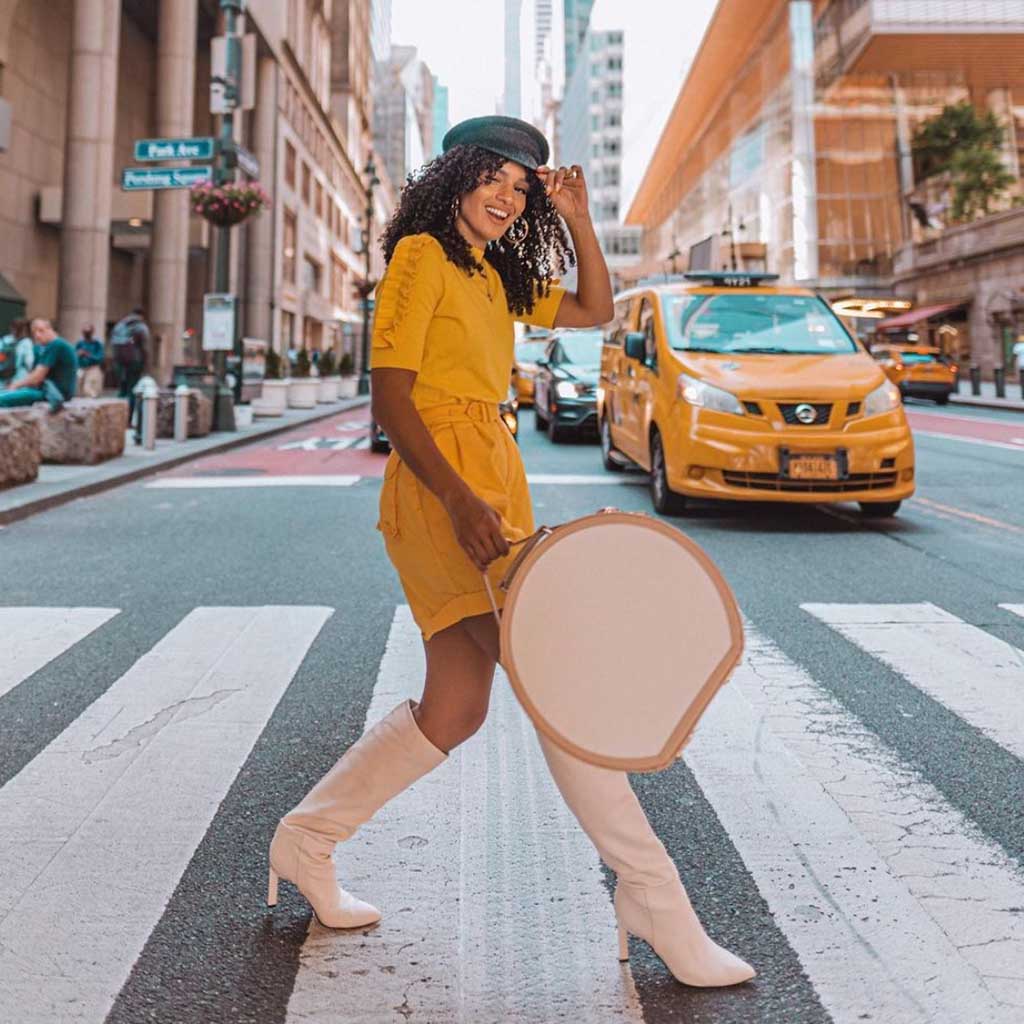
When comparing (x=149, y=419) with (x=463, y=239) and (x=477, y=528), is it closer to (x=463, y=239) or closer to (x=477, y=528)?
(x=463, y=239)

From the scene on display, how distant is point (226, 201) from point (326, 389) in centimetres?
1515

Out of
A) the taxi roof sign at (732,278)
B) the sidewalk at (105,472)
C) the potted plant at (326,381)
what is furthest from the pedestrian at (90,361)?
the taxi roof sign at (732,278)

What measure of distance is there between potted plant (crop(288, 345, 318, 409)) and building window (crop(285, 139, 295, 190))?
25546mm

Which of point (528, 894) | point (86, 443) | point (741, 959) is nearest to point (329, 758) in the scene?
point (528, 894)

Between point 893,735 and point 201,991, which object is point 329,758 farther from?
point 893,735

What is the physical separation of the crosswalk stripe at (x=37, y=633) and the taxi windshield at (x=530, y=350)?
20.1m

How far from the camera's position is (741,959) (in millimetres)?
2381

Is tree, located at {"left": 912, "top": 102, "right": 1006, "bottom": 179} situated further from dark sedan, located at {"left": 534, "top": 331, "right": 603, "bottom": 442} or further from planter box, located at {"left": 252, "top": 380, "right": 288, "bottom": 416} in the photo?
dark sedan, located at {"left": 534, "top": 331, "right": 603, "bottom": 442}

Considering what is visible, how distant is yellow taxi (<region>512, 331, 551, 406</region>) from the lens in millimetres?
25062

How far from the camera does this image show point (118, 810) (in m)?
3.32

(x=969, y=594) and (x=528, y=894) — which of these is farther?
(x=969, y=594)

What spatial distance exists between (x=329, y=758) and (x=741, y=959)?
70.2 inches

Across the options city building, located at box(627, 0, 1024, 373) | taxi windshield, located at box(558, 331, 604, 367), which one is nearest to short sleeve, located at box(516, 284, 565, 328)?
taxi windshield, located at box(558, 331, 604, 367)

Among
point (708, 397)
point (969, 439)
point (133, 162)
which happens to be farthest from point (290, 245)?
point (708, 397)
